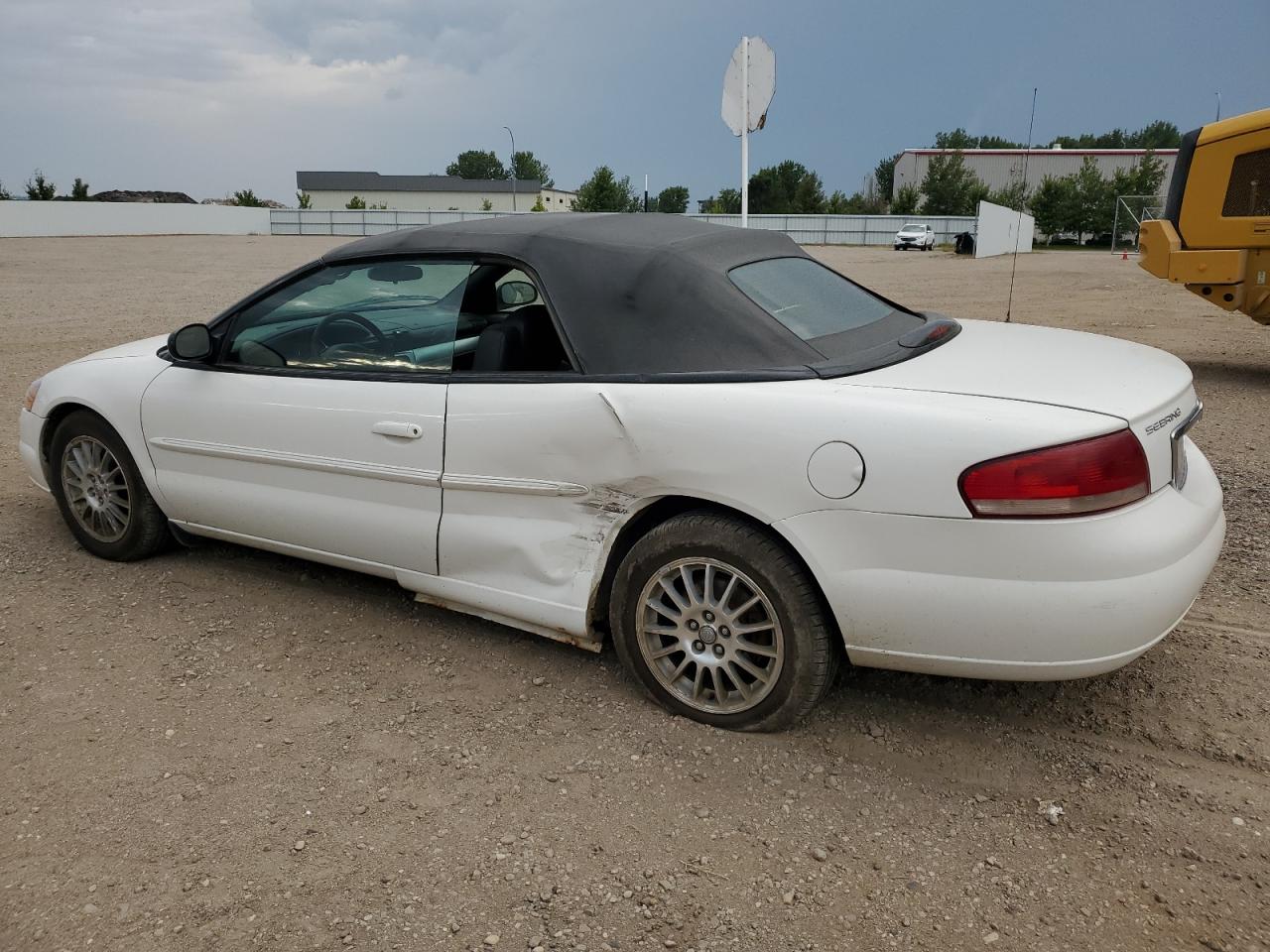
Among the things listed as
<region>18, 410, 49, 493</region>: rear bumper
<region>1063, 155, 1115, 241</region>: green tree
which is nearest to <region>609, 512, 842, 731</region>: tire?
<region>18, 410, 49, 493</region>: rear bumper

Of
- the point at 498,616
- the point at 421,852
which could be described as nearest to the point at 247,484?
the point at 498,616

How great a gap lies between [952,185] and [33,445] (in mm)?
68072

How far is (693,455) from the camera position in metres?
2.99

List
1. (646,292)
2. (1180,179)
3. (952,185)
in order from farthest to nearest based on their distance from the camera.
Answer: (952,185)
(1180,179)
(646,292)

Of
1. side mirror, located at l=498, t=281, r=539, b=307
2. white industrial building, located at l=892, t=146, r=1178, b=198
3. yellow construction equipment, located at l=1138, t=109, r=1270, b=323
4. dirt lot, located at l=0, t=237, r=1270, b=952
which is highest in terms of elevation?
white industrial building, located at l=892, t=146, r=1178, b=198

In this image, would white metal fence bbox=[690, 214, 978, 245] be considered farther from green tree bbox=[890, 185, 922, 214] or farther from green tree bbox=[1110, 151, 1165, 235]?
green tree bbox=[890, 185, 922, 214]

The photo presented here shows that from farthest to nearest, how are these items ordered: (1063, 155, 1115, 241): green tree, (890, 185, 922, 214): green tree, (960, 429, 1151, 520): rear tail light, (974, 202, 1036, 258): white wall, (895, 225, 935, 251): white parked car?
(890, 185, 922, 214): green tree → (1063, 155, 1115, 241): green tree → (895, 225, 935, 251): white parked car → (974, 202, 1036, 258): white wall → (960, 429, 1151, 520): rear tail light

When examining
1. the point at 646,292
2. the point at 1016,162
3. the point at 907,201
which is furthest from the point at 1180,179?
the point at 1016,162

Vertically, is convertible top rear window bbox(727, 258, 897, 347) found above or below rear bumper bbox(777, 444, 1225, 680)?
above

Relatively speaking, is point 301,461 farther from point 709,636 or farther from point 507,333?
point 709,636

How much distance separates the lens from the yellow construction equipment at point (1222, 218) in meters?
8.66

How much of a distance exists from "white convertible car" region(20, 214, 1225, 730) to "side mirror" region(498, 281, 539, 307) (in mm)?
26

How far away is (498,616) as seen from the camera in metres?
3.62

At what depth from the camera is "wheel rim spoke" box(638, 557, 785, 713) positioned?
3041 mm
